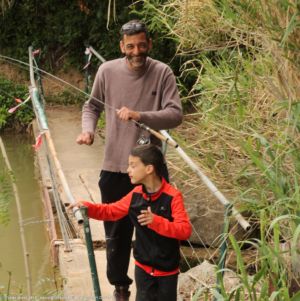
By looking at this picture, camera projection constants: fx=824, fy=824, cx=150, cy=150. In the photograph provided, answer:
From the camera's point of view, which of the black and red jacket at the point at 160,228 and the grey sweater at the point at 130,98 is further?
the grey sweater at the point at 130,98

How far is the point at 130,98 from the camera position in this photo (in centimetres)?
406

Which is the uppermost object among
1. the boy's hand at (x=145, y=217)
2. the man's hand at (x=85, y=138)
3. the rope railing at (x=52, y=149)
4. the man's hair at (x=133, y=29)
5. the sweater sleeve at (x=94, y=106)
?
the man's hair at (x=133, y=29)

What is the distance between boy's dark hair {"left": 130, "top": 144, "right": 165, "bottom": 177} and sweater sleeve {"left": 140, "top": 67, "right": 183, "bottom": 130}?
256 mm

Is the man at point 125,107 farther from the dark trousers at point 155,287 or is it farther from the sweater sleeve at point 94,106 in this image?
the dark trousers at point 155,287

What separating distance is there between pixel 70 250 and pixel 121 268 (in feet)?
3.46

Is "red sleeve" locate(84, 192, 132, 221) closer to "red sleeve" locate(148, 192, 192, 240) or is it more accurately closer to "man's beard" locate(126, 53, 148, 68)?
"red sleeve" locate(148, 192, 192, 240)

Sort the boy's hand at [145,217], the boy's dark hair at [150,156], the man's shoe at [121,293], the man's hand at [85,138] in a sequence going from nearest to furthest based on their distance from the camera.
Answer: the boy's hand at [145,217], the boy's dark hair at [150,156], the man's hand at [85,138], the man's shoe at [121,293]

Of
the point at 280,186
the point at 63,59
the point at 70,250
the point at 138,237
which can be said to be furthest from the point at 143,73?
the point at 63,59

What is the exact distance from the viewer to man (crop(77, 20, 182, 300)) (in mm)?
3953

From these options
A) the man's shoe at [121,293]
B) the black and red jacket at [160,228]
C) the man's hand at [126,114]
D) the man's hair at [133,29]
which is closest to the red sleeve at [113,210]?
the black and red jacket at [160,228]

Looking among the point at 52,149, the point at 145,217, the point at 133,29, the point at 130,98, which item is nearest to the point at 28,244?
the point at 52,149

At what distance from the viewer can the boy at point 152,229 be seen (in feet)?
11.7

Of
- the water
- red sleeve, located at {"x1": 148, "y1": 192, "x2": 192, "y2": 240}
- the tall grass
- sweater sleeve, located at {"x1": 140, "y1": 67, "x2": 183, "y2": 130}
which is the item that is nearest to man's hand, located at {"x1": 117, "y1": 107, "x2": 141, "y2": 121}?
sweater sleeve, located at {"x1": 140, "y1": 67, "x2": 183, "y2": 130}

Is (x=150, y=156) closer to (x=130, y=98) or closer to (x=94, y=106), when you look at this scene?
(x=130, y=98)
